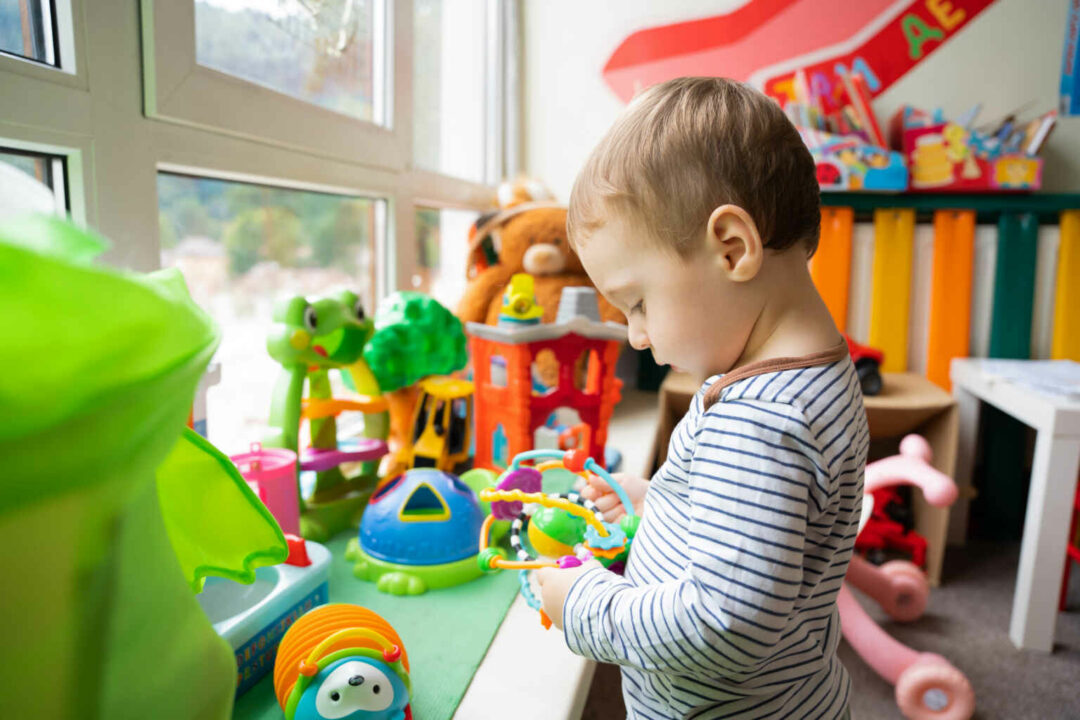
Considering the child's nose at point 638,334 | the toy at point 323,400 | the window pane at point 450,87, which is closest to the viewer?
the child's nose at point 638,334

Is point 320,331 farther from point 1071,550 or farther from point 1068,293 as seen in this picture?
point 1068,293

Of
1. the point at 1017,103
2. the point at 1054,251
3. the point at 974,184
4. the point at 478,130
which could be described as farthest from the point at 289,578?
the point at 1017,103

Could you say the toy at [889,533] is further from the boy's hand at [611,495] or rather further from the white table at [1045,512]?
the boy's hand at [611,495]

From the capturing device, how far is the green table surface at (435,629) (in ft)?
2.00

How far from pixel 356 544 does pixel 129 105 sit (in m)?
0.56

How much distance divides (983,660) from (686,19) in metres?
1.77

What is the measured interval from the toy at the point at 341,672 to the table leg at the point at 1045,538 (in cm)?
123

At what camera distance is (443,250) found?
1989 mm

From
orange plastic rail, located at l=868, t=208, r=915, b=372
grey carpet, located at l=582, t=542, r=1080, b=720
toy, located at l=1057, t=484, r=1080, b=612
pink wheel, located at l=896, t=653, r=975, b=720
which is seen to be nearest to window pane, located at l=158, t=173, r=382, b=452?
grey carpet, located at l=582, t=542, r=1080, b=720

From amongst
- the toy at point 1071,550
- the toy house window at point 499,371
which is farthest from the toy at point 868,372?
the toy house window at point 499,371

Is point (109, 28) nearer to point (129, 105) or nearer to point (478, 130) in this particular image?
point (129, 105)

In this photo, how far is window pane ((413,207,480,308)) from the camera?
171 centimetres

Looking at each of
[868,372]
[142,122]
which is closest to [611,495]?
[142,122]

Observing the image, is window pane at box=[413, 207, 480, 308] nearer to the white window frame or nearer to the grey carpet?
the white window frame
